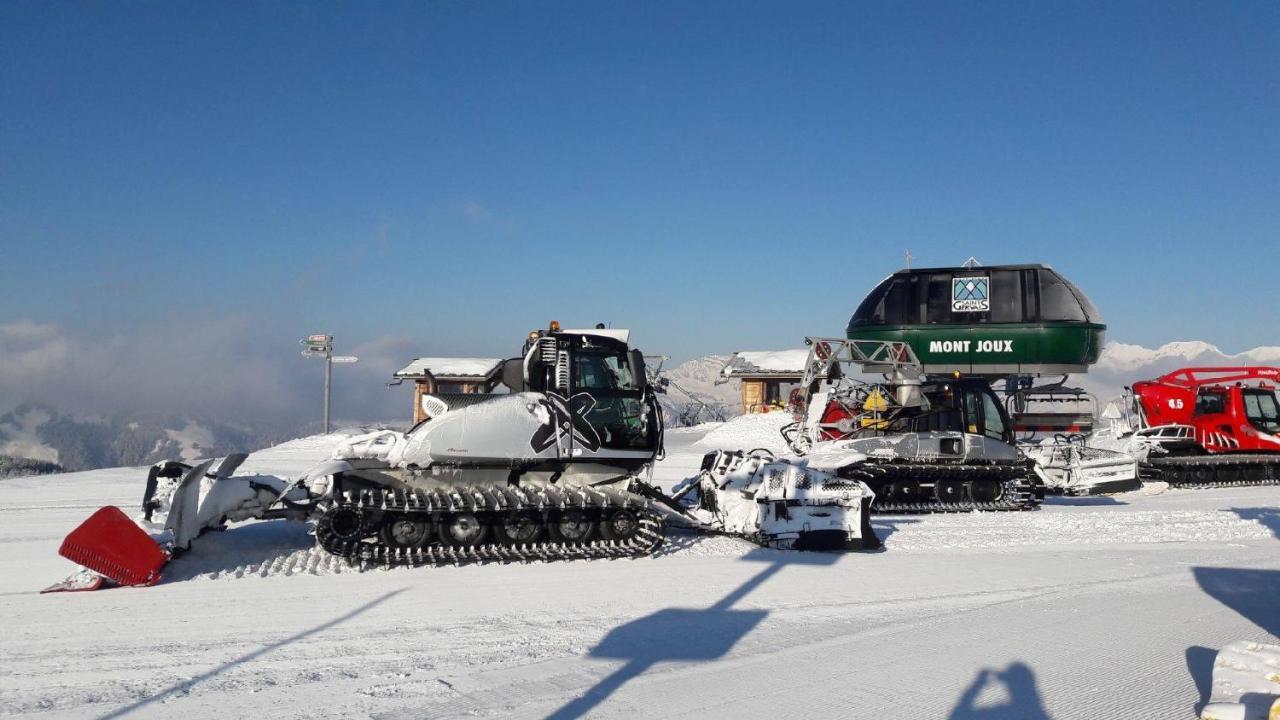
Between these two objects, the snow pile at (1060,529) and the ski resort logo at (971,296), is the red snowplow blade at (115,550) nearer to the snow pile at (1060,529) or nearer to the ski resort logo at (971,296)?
the snow pile at (1060,529)

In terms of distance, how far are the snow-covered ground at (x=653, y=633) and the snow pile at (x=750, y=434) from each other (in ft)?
50.4

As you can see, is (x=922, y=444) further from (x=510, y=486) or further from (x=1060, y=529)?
(x=510, y=486)

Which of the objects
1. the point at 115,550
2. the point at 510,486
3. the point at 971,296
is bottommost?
the point at 115,550

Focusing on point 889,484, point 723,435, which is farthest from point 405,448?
point 723,435

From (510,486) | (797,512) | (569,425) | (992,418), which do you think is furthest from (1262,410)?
(510,486)

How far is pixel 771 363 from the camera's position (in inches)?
1284

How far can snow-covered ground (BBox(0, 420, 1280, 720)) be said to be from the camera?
4.34 meters

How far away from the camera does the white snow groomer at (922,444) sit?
43.3 feet

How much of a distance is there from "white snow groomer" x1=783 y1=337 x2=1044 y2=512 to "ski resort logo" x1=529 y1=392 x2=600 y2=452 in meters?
4.63

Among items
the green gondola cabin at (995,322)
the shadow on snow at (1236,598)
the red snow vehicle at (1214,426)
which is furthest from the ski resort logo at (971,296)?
the shadow on snow at (1236,598)

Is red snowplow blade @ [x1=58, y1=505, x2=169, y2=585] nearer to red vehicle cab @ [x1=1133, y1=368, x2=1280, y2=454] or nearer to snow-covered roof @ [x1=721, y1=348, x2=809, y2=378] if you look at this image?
red vehicle cab @ [x1=1133, y1=368, x2=1280, y2=454]

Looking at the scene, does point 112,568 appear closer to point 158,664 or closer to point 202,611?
point 202,611

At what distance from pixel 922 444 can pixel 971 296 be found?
17779mm

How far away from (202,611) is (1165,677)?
583cm
